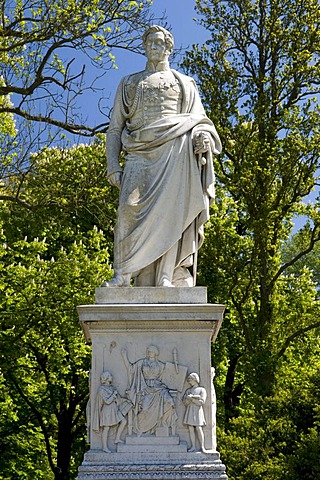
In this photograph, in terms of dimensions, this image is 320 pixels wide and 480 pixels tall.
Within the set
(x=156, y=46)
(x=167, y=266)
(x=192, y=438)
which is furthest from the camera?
(x=156, y=46)

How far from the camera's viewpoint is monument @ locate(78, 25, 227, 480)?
7980mm

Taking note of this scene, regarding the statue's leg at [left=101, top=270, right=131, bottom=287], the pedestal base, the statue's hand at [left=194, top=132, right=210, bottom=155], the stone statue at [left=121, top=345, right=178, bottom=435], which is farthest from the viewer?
the statue's hand at [left=194, top=132, right=210, bottom=155]

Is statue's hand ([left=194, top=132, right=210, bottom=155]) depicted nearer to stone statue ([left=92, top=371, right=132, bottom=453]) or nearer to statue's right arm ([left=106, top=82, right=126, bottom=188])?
statue's right arm ([left=106, top=82, right=126, bottom=188])

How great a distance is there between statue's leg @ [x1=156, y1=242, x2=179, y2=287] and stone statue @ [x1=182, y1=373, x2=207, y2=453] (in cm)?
105

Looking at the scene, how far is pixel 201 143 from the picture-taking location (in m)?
8.93

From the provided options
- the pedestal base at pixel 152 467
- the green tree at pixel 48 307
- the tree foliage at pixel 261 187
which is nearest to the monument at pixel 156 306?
the pedestal base at pixel 152 467

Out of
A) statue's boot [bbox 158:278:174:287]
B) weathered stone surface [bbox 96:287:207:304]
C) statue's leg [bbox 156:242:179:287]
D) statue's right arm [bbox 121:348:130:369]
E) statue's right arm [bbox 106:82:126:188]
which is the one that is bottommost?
statue's right arm [bbox 121:348:130:369]

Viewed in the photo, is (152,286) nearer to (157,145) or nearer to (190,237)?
(190,237)

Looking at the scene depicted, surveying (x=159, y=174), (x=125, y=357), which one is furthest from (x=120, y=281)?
(x=159, y=174)

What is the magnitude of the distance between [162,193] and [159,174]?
0.21m

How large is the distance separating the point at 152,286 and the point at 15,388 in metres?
11.6

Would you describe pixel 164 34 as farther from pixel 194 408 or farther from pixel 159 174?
pixel 194 408

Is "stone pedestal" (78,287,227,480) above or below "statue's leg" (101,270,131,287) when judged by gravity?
below

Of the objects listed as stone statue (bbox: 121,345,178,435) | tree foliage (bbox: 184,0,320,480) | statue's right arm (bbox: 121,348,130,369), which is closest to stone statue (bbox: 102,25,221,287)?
statue's right arm (bbox: 121,348,130,369)
